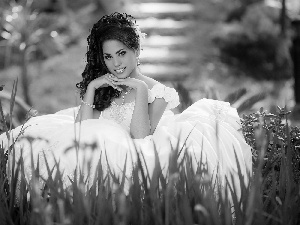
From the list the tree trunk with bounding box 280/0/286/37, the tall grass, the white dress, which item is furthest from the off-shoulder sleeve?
the tree trunk with bounding box 280/0/286/37

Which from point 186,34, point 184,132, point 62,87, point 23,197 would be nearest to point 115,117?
point 184,132

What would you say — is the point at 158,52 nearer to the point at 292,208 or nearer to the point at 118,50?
the point at 118,50

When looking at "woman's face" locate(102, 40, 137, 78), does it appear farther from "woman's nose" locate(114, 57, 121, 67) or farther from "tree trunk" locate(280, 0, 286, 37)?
"tree trunk" locate(280, 0, 286, 37)

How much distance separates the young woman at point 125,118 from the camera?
2.50 metres

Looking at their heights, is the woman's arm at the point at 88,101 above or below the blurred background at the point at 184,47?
below

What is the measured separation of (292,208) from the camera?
5.95 ft

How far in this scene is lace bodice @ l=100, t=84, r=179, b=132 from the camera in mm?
3088

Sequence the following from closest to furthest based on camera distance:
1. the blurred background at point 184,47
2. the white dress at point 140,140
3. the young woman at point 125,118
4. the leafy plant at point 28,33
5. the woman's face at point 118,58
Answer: the white dress at point 140,140 → the young woman at point 125,118 → the woman's face at point 118,58 → the leafy plant at point 28,33 → the blurred background at point 184,47

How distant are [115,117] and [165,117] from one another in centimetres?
31

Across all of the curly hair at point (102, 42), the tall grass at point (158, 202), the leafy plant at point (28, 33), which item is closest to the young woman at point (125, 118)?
the curly hair at point (102, 42)

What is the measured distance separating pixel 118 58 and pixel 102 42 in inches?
6.1

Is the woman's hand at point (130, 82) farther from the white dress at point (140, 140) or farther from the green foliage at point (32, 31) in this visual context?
the green foliage at point (32, 31)

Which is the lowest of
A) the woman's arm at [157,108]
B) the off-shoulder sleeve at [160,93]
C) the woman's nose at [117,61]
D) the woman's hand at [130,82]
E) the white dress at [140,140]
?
the white dress at [140,140]

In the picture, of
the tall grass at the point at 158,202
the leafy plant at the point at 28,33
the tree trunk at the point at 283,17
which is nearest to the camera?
the tall grass at the point at 158,202
